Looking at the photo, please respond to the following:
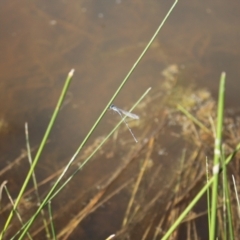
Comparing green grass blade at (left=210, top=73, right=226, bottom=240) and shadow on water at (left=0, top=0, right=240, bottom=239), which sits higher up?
green grass blade at (left=210, top=73, right=226, bottom=240)

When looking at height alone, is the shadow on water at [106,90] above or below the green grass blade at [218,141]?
below

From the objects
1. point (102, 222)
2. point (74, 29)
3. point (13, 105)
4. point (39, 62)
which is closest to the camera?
point (102, 222)

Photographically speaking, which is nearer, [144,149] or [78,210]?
[78,210]

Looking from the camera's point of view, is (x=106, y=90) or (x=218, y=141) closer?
(x=218, y=141)

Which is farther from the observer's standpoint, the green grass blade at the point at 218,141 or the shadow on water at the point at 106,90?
the shadow on water at the point at 106,90

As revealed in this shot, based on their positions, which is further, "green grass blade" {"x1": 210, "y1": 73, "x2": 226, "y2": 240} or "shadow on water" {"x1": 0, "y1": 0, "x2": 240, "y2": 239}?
"shadow on water" {"x1": 0, "y1": 0, "x2": 240, "y2": 239}

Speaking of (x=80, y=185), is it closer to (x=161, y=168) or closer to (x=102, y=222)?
(x=102, y=222)

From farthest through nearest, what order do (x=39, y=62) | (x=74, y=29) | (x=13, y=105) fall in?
1. (x=74, y=29)
2. (x=39, y=62)
3. (x=13, y=105)

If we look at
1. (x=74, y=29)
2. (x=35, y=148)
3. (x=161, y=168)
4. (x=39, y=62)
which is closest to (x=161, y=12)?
(x=74, y=29)
